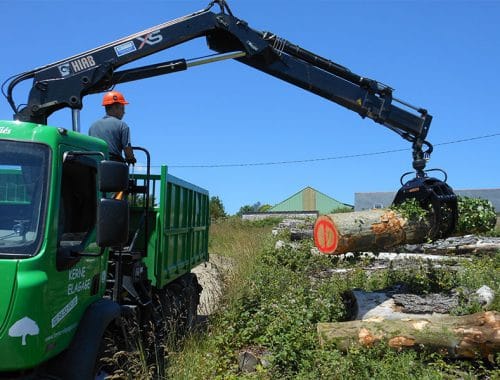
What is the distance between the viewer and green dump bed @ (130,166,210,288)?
6055 mm

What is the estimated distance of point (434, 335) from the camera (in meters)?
5.33

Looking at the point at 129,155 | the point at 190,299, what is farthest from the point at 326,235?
the point at 129,155

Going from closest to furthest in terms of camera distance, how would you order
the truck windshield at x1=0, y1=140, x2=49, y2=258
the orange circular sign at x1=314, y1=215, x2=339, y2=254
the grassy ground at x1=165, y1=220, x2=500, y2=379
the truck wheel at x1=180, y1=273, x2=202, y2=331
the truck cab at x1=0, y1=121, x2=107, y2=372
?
the truck cab at x1=0, y1=121, x2=107, y2=372, the truck windshield at x1=0, y1=140, x2=49, y2=258, the grassy ground at x1=165, y1=220, x2=500, y2=379, the orange circular sign at x1=314, y1=215, x2=339, y2=254, the truck wheel at x1=180, y1=273, x2=202, y2=331

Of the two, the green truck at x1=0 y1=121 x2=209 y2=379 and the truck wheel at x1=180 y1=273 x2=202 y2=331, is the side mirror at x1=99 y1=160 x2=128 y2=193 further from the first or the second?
the truck wheel at x1=180 y1=273 x2=202 y2=331

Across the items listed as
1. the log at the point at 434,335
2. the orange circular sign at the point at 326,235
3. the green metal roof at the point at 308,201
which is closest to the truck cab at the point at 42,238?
the log at the point at 434,335

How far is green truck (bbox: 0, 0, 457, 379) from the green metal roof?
61641mm

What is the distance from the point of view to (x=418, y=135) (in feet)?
26.0

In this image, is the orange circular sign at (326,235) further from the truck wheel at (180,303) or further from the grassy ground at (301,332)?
the truck wheel at (180,303)

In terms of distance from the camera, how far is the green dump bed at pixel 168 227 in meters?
6.05

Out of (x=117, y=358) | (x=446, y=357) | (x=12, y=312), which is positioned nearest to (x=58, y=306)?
(x=12, y=312)

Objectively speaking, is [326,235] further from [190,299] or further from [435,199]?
[190,299]

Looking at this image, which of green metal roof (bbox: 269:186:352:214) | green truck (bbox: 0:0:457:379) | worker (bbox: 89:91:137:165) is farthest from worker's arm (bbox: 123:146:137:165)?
green metal roof (bbox: 269:186:352:214)

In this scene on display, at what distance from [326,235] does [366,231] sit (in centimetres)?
53

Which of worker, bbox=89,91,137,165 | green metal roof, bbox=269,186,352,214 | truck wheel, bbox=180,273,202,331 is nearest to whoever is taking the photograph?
worker, bbox=89,91,137,165
